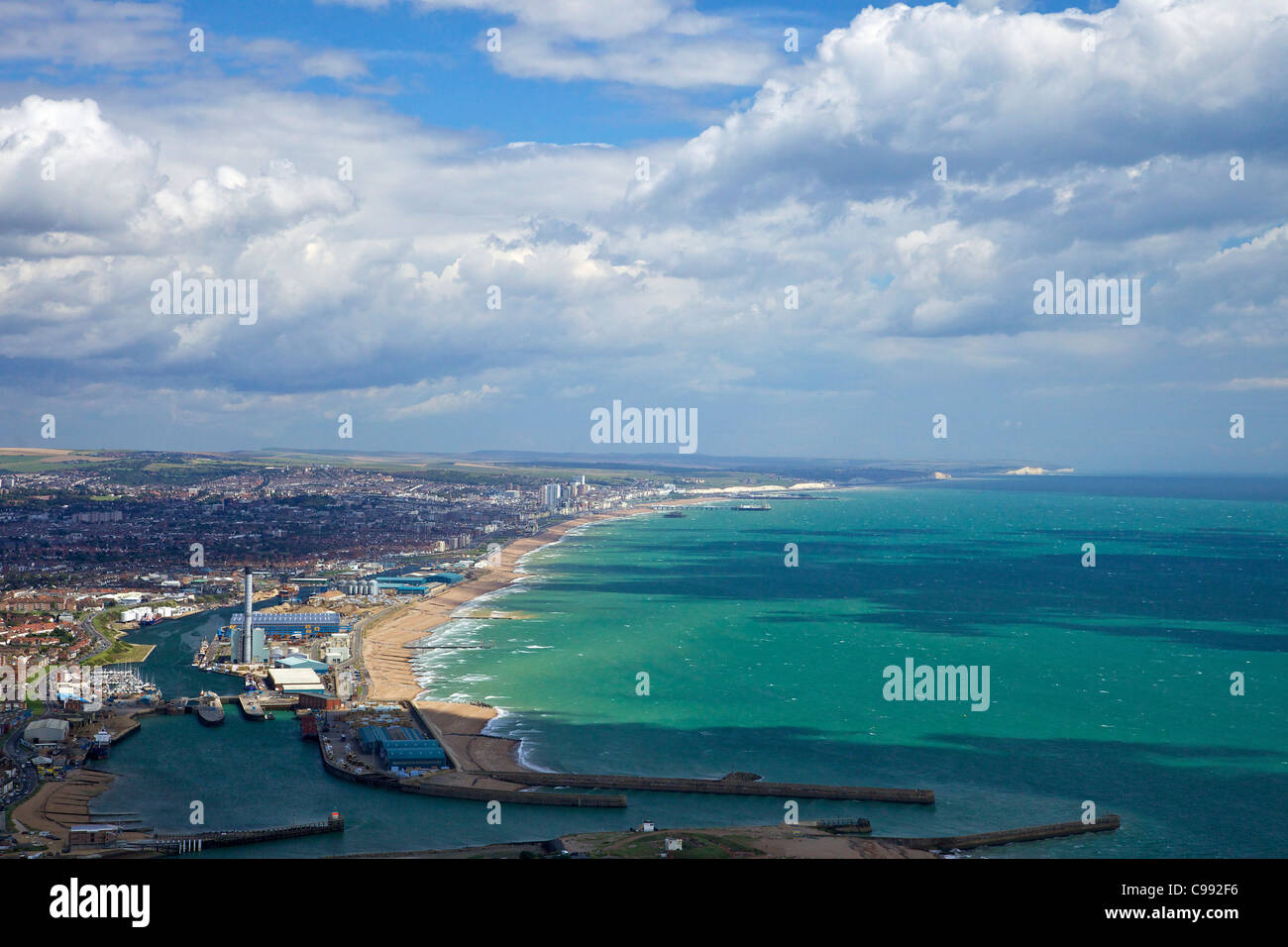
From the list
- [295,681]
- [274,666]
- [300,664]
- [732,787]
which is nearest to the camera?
[732,787]

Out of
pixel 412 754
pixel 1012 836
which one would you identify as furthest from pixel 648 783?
pixel 1012 836

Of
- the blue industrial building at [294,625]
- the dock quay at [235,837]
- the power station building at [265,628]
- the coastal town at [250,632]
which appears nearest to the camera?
the dock quay at [235,837]

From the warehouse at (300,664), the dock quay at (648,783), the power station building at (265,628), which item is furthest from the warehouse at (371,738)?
the power station building at (265,628)

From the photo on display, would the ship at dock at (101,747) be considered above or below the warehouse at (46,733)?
below

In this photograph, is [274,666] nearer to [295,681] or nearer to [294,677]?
[294,677]

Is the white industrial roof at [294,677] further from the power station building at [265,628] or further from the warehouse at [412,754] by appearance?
the warehouse at [412,754]

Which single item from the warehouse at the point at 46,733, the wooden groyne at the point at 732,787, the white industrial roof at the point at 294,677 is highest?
the warehouse at the point at 46,733

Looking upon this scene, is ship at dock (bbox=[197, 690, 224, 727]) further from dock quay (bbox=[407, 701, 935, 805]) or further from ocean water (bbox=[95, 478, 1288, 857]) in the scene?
dock quay (bbox=[407, 701, 935, 805])
